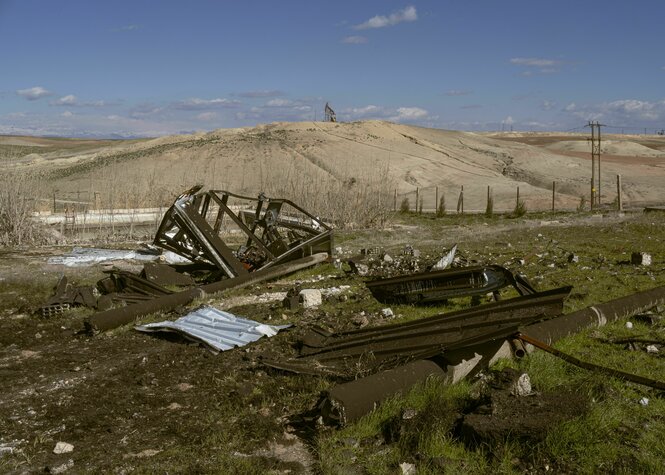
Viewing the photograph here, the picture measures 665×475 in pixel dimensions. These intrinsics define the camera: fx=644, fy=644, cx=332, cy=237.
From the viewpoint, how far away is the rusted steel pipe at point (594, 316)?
5633 millimetres

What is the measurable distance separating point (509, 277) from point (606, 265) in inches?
142

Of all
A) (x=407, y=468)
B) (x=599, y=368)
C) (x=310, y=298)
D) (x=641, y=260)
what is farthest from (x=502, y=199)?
(x=407, y=468)

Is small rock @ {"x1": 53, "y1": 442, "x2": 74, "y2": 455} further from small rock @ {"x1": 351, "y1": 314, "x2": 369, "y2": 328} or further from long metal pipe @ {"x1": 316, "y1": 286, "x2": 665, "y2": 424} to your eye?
small rock @ {"x1": 351, "y1": 314, "x2": 369, "y2": 328}

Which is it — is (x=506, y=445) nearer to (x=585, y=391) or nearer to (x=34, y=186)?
(x=585, y=391)

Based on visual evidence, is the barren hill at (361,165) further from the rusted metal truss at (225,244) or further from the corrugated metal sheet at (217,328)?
the corrugated metal sheet at (217,328)

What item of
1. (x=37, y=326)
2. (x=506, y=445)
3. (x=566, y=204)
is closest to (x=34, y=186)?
(x=37, y=326)

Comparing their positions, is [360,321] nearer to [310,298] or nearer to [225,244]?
[310,298]

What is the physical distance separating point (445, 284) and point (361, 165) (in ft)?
97.8

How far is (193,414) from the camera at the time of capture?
4.69 meters

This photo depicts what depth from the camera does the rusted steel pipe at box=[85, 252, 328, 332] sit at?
276 inches

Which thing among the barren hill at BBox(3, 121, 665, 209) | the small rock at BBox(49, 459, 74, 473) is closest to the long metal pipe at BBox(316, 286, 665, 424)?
the small rock at BBox(49, 459, 74, 473)

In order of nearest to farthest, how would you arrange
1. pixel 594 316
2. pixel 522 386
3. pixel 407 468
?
pixel 407 468, pixel 522 386, pixel 594 316

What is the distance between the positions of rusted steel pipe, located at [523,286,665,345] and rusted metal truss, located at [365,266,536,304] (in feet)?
2.90

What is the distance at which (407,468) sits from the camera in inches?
146
